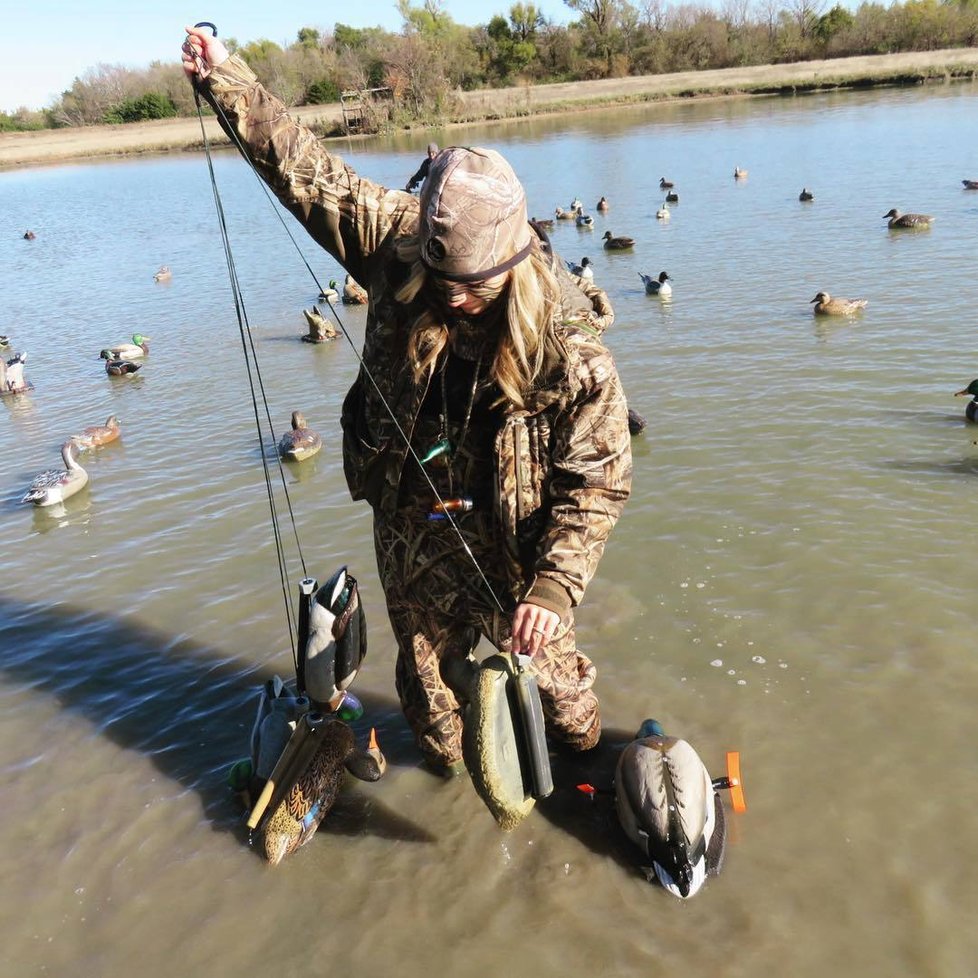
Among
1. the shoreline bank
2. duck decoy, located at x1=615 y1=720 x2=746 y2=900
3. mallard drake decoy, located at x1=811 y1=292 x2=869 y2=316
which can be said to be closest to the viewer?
duck decoy, located at x1=615 y1=720 x2=746 y2=900

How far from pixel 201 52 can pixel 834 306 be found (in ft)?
31.3

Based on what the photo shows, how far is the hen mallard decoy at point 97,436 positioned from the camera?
9.09 m

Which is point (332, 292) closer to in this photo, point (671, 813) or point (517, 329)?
point (671, 813)

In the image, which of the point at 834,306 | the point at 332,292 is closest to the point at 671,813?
the point at 834,306

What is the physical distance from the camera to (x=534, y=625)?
9.30 ft

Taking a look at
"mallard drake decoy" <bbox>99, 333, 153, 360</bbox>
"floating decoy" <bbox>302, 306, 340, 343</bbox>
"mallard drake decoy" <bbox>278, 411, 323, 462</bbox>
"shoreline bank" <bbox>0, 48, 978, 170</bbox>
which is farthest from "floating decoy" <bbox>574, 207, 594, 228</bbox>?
"shoreline bank" <bbox>0, 48, 978, 170</bbox>

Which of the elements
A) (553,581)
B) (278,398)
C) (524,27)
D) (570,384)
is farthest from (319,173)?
(524,27)

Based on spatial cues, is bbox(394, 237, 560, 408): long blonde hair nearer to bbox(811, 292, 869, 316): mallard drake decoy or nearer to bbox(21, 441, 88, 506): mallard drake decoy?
bbox(21, 441, 88, 506): mallard drake decoy

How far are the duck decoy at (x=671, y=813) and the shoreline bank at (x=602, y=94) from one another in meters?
50.1

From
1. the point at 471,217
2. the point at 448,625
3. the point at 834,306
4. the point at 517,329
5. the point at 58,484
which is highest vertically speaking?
the point at 471,217

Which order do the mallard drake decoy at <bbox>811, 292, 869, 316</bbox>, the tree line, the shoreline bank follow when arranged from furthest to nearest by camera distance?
the tree line
the shoreline bank
the mallard drake decoy at <bbox>811, 292, 869, 316</bbox>

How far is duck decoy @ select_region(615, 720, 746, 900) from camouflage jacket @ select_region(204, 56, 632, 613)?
115 cm

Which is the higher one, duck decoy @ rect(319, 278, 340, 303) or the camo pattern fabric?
the camo pattern fabric

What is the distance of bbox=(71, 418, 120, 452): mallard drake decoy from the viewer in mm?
9086
